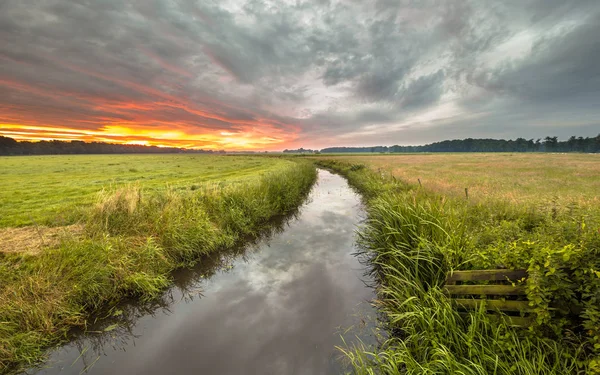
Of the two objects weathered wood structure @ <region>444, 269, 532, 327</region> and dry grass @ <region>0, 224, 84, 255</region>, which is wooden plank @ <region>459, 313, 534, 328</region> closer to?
weathered wood structure @ <region>444, 269, 532, 327</region>

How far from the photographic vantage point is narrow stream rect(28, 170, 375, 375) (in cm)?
507

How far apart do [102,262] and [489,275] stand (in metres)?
9.72

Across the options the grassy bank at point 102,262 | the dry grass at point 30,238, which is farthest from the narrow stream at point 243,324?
the dry grass at point 30,238

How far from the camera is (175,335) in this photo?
5898 mm

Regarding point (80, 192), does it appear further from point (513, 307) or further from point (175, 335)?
point (513, 307)

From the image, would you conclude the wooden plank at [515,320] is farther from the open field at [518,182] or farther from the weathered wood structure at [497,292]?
the open field at [518,182]

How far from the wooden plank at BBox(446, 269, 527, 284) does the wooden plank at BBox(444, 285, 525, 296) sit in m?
0.13

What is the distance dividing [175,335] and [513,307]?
7383 mm

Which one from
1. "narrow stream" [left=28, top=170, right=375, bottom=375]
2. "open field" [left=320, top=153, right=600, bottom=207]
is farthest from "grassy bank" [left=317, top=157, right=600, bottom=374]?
"open field" [left=320, top=153, right=600, bottom=207]

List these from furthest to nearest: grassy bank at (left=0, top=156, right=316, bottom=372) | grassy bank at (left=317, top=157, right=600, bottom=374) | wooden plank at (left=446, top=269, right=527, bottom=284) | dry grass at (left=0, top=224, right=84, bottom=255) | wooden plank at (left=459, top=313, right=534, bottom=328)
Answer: dry grass at (left=0, top=224, right=84, bottom=255) → grassy bank at (left=0, top=156, right=316, bottom=372) → wooden plank at (left=446, top=269, right=527, bottom=284) → wooden plank at (left=459, top=313, right=534, bottom=328) → grassy bank at (left=317, top=157, right=600, bottom=374)

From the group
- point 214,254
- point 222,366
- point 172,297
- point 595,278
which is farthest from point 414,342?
point 214,254

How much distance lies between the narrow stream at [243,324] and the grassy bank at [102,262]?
1.82 ft

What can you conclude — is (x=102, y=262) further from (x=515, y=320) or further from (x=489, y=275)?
(x=515, y=320)

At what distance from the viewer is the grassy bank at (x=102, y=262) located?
17.0 ft
